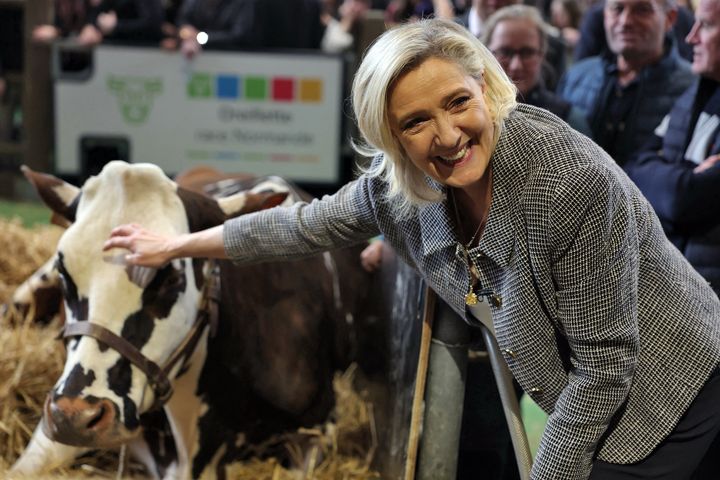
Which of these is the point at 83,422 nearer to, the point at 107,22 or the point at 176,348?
the point at 176,348

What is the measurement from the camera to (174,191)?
3.08 metres

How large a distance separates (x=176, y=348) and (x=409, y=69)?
49.4 inches

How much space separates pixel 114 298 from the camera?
2.82 meters

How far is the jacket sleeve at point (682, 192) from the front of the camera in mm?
3117

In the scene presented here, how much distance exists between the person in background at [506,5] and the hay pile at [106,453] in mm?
1620

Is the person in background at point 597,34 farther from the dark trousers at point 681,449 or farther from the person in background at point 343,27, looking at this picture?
the person in background at point 343,27

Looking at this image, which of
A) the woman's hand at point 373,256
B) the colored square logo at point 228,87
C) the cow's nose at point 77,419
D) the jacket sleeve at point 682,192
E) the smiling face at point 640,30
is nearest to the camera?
the cow's nose at point 77,419

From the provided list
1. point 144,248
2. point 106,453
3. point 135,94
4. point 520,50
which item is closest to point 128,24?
point 135,94

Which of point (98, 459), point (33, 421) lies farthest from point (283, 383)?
point (33, 421)

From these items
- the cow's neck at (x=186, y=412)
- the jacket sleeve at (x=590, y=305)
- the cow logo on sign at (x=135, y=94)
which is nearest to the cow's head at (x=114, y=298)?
the cow's neck at (x=186, y=412)

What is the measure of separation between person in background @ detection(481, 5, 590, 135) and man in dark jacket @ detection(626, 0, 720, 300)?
0.60m

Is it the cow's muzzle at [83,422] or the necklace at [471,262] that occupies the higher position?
the necklace at [471,262]

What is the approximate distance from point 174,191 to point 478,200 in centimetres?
114

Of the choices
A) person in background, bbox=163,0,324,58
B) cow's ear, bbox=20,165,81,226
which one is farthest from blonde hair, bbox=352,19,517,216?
person in background, bbox=163,0,324,58
